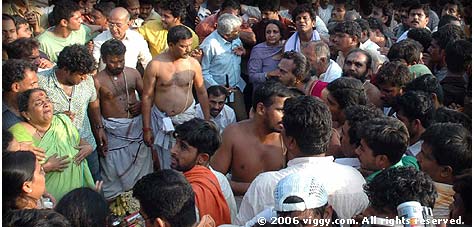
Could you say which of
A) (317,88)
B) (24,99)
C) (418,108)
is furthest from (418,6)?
(24,99)

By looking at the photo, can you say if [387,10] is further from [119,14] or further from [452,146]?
[452,146]

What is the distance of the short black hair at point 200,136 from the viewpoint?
294cm

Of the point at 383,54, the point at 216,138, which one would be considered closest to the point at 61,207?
the point at 216,138

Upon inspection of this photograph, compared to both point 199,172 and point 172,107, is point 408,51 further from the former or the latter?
point 199,172

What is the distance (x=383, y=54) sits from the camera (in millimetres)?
5820

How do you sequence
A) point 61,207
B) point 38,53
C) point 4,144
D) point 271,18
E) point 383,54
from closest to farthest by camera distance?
point 61,207 → point 4,144 → point 38,53 → point 383,54 → point 271,18

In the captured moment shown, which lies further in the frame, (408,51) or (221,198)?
(408,51)

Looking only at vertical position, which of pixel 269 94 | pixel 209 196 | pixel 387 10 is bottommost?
pixel 387 10

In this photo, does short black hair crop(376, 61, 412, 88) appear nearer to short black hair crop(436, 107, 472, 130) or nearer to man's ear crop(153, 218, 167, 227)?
short black hair crop(436, 107, 472, 130)

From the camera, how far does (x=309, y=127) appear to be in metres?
2.68

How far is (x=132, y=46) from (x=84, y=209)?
130 inches

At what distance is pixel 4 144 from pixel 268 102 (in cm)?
133

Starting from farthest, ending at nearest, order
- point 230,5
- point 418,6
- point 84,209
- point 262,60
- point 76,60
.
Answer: point 418,6, point 230,5, point 262,60, point 76,60, point 84,209

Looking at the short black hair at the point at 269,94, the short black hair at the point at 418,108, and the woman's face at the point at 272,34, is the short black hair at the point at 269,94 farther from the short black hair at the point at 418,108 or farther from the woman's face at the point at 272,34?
the woman's face at the point at 272,34
